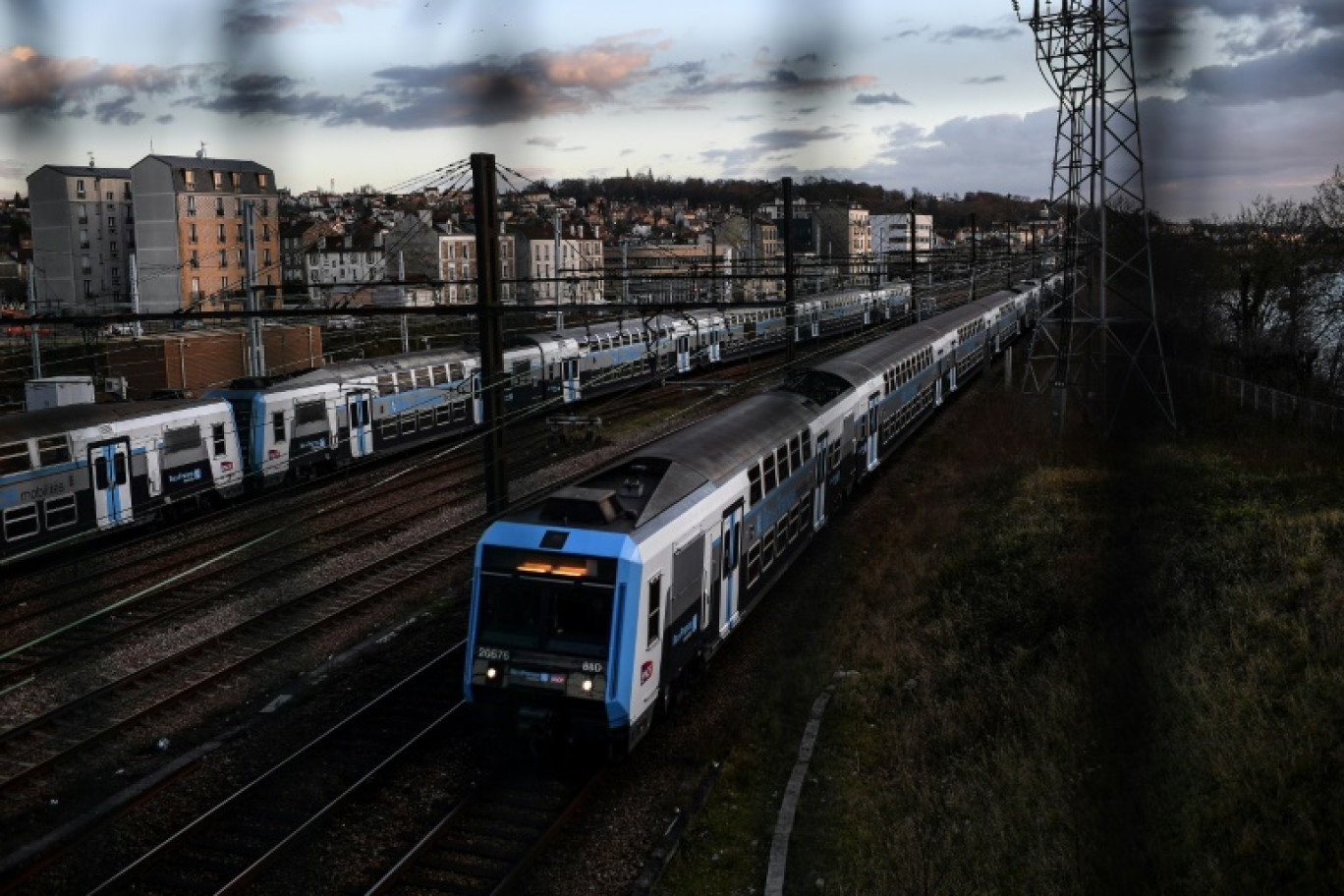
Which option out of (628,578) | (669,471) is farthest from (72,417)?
(628,578)

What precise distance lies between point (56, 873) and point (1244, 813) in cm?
924

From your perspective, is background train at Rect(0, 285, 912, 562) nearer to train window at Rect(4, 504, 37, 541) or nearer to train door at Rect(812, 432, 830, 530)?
train window at Rect(4, 504, 37, 541)

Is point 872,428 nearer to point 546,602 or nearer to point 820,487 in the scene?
point 820,487

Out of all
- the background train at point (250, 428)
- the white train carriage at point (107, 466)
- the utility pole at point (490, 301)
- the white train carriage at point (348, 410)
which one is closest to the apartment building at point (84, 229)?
the background train at point (250, 428)

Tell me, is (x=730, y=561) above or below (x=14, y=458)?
below

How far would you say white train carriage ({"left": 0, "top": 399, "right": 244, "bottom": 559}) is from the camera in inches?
698

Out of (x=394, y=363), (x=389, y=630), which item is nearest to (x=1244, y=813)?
(x=389, y=630)

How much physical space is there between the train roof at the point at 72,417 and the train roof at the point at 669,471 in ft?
35.9

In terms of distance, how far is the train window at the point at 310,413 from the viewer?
24828 mm

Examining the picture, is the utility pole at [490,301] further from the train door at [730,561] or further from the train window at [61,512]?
the train window at [61,512]

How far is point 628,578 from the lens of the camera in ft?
32.7

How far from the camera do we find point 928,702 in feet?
37.6

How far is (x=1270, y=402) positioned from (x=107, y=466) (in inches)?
934

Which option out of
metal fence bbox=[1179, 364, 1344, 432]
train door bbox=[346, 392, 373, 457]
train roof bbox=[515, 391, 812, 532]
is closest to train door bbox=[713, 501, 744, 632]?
train roof bbox=[515, 391, 812, 532]
